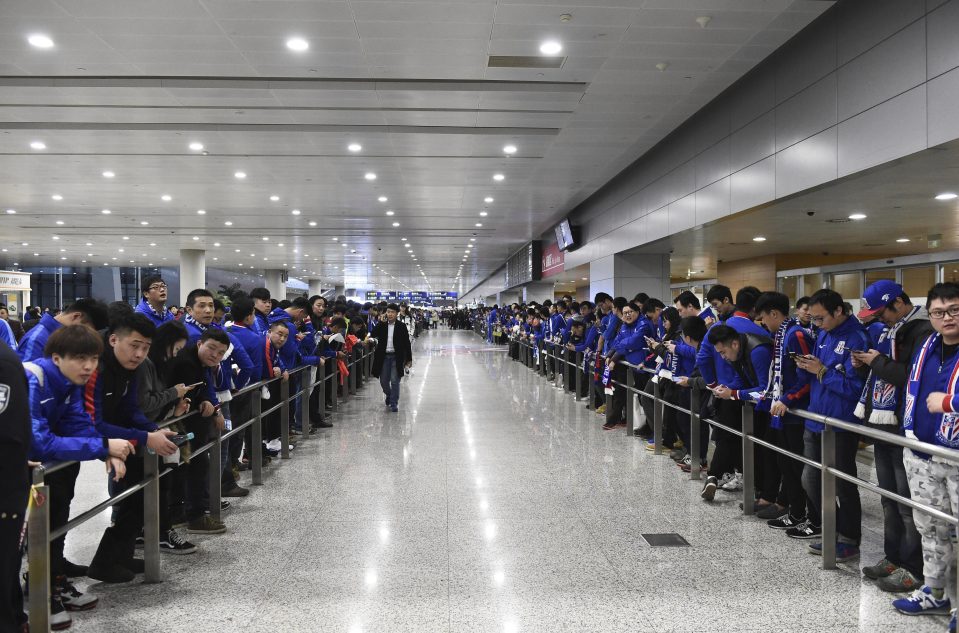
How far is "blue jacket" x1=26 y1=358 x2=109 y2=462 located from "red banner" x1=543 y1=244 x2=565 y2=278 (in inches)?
784

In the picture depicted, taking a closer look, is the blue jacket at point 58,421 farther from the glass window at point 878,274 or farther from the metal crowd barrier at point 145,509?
the glass window at point 878,274

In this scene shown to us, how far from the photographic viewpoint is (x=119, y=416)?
3.79 meters

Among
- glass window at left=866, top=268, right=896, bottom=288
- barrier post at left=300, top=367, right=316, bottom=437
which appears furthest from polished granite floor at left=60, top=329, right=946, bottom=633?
glass window at left=866, top=268, right=896, bottom=288

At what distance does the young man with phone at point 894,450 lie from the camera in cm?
370

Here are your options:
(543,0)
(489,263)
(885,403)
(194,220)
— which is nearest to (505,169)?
(543,0)

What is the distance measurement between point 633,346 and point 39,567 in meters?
6.78

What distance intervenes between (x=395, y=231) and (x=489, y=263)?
52.0 feet

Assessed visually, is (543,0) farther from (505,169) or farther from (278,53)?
(505,169)


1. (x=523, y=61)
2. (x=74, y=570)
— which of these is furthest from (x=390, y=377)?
(x=74, y=570)

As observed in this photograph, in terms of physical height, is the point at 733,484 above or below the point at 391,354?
below

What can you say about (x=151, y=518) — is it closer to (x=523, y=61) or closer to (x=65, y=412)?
(x=65, y=412)

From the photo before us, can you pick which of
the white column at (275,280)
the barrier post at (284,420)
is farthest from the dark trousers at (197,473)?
the white column at (275,280)

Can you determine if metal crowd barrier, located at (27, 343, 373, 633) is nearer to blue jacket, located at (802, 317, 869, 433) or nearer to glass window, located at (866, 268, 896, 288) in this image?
blue jacket, located at (802, 317, 869, 433)

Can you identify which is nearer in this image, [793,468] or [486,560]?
[486,560]
